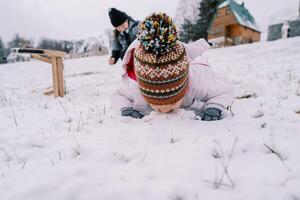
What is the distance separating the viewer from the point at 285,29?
18.4 m

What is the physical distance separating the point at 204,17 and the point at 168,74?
29993mm

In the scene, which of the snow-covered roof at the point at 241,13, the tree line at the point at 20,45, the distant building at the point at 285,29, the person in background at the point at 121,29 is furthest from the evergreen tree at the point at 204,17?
the person in background at the point at 121,29

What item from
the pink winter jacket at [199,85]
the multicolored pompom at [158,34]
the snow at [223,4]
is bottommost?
the pink winter jacket at [199,85]

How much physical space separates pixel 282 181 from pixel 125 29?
4.61 m

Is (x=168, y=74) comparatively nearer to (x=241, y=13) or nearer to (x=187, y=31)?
(x=187, y=31)

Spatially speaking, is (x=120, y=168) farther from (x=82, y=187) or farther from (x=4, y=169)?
(x=4, y=169)

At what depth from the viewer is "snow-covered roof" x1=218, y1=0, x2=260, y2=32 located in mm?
30122

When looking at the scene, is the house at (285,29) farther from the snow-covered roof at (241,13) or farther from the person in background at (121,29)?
the person in background at (121,29)

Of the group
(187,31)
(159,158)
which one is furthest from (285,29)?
(159,158)

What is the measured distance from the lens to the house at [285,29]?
1645 cm

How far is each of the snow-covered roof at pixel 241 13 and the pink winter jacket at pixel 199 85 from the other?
97.5 ft

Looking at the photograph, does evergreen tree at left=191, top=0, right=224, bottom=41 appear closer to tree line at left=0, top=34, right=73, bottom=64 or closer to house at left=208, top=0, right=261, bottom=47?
house at left=208, top=0, right=261, bottom=47

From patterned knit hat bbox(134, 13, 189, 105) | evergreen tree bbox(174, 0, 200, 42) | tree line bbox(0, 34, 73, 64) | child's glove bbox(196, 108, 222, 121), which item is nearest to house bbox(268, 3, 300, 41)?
evergreen tree bbox(174, 0, 200, 42)

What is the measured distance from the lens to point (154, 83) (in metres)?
2.26
